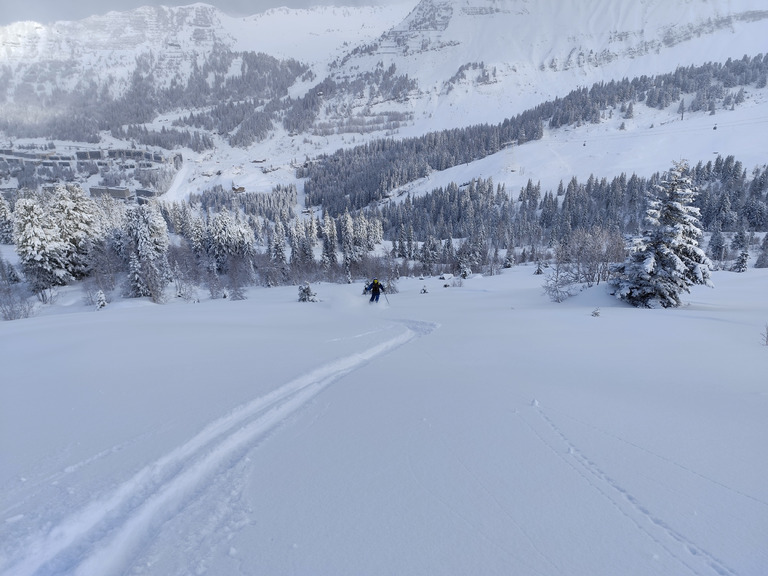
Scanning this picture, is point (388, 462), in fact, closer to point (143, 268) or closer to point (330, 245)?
point (143, 268)

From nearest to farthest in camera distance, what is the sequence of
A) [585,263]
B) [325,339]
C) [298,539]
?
1. [298,539]
2. [325,339]
3. [585,263]

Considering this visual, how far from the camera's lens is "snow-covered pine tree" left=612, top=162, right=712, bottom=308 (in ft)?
57.8

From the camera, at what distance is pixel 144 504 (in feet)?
12.8

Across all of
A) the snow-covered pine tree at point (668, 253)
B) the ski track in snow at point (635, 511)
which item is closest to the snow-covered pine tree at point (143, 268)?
the snow-covered pine tree at point (668, 253)

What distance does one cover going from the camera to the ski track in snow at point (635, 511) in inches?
108

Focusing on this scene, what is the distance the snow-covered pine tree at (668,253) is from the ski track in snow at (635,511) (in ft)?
55.8

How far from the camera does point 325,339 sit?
11.2 metres

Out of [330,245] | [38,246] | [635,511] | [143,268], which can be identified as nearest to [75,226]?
[38,246]

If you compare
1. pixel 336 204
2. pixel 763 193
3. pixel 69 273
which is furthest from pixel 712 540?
pixel 336 204

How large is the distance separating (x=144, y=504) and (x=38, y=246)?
181 ft

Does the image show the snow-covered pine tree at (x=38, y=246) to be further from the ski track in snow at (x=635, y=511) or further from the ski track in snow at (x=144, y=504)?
the ski track in snow at (x=635, y=511)

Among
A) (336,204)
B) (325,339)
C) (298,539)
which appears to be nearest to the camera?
(298,539)

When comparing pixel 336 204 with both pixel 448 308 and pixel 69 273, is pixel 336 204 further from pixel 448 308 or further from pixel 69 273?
pixel 448 308

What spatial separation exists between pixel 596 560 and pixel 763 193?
144m
